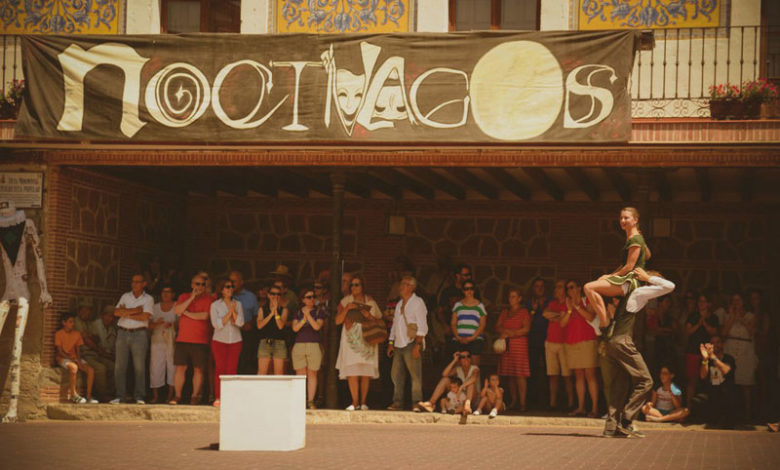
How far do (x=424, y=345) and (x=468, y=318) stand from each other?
28.2 inches

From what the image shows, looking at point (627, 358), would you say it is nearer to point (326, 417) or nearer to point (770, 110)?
point (770, 110)

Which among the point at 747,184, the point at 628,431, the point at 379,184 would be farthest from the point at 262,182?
the point at 628,431

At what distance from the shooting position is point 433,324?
17.6 m

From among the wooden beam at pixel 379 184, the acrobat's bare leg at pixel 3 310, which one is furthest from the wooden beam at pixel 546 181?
Result: the acrobat's bare leg at pixel 3 310

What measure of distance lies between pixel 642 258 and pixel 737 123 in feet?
12.4

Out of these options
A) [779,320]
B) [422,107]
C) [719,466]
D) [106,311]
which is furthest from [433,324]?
[719,466]

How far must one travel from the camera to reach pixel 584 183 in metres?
18.8

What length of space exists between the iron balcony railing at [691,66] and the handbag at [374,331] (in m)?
4.52

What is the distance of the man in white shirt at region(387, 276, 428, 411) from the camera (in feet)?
52.8

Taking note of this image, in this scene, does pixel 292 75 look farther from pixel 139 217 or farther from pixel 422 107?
pixel 139 217

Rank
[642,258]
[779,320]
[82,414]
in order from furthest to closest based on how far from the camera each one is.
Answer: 1. [779,320]
2. [82,414]
3. [642,258]

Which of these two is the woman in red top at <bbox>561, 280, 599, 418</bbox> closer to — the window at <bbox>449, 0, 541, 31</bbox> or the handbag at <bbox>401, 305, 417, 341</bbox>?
the handbag at <bbox>401, 305, 417, 341</bbox>

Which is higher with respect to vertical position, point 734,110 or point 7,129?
point 734,110

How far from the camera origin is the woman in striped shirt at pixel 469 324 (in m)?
16.3
